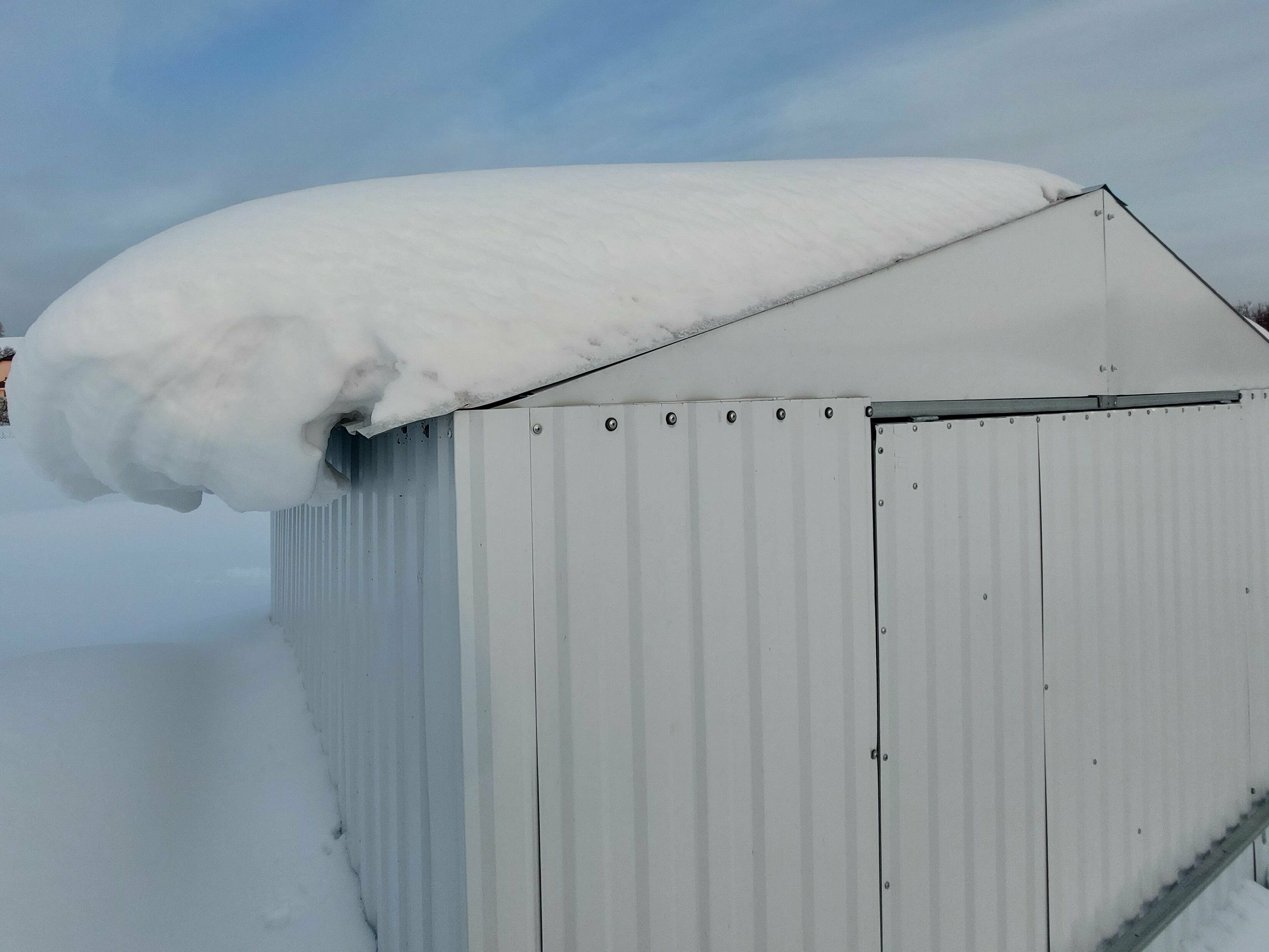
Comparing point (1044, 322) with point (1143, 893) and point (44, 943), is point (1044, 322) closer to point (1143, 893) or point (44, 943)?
point (1143, 893)

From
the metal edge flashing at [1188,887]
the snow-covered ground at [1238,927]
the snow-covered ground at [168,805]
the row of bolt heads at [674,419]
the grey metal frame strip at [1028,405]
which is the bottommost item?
the snow-covered ground at [1238,927]

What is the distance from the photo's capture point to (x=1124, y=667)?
2.80m

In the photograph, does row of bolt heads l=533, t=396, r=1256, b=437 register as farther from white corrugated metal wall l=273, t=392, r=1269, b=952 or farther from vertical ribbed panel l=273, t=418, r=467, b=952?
vertical ribbed panel l=273, t=418, r=467, b=952

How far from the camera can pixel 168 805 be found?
108 inches

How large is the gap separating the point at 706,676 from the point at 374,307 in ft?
3.60

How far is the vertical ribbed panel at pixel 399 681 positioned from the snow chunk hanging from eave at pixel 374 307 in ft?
0.63

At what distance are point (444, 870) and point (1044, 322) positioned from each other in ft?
7.66

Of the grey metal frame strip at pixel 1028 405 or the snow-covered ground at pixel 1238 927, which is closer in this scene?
the grey metal frame strip at pixel 1028 405

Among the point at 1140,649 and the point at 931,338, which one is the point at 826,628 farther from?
the point at 1140,649

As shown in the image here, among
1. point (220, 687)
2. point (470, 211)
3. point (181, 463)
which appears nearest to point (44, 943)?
point (181, 463)

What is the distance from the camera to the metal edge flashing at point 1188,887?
275 cm

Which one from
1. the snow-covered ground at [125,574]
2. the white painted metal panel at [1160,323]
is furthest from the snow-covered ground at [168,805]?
the white painted metal panel at [1160,323]

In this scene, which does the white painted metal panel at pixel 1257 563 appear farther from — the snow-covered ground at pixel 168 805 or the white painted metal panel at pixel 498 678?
the snow-covered ground at pixel 168 805

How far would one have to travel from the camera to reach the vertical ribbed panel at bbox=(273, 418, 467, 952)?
5.54 feet
